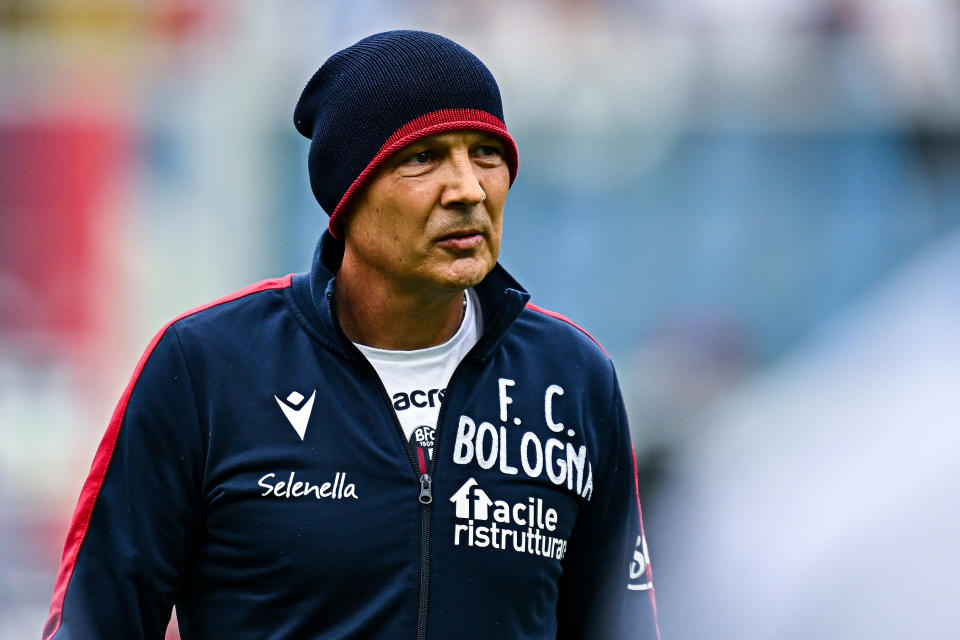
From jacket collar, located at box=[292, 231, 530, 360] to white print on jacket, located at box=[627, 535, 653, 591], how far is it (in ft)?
1.63

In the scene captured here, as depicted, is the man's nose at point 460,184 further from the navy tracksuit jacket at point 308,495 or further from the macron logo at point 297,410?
the macron logo at point 297,410

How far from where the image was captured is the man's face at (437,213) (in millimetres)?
2346

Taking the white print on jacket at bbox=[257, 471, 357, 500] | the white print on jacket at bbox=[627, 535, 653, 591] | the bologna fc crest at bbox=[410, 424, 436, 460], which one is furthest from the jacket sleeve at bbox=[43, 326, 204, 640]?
the white print on jacket at bbox=[627, 535, 653, 591]

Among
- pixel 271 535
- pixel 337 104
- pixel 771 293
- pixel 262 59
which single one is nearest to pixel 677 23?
pixel 771 293

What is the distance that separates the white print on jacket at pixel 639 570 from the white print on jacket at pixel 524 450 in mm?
190

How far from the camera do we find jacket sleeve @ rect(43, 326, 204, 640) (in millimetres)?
2229

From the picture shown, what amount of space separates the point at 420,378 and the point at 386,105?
0.49 metres

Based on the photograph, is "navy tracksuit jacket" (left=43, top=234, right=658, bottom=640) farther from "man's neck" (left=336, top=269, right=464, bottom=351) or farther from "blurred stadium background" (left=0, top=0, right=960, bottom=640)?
"blurred stadium background" (left=0, top=0, right=960, bottom=640)

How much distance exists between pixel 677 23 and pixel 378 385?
4059mm

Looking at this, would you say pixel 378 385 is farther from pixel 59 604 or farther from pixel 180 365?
pixel 59 604

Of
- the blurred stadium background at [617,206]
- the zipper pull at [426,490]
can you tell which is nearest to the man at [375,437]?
the zipper pull at [426,490]

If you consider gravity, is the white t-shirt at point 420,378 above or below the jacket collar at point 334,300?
below

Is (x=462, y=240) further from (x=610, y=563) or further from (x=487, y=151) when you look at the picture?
(x=610, y=563)

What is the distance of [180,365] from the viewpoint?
232 centimetres
